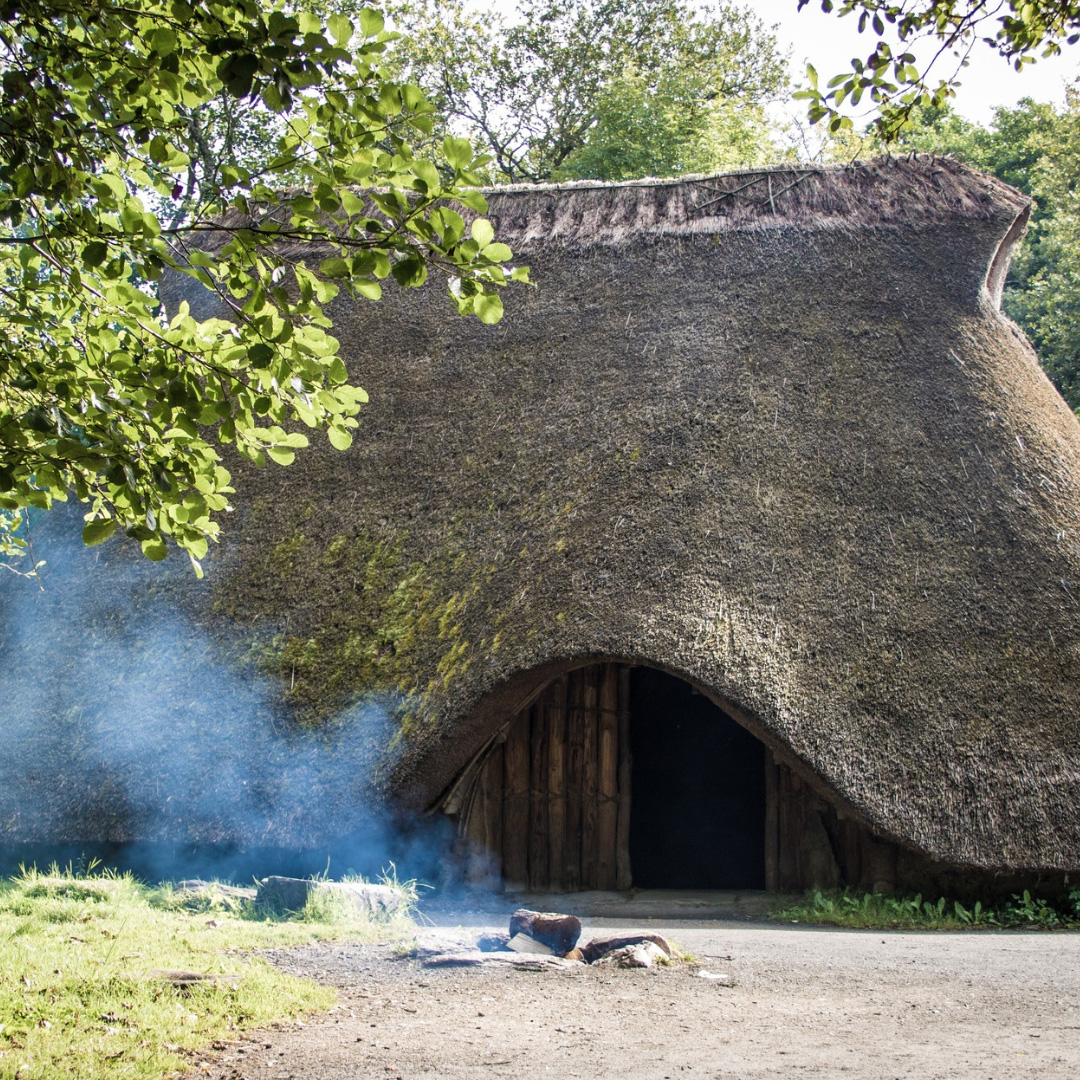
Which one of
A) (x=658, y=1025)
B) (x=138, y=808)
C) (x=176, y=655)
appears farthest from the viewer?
(x=176, y=655)

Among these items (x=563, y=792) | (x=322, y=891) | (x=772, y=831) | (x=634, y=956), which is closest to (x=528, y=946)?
(x=634, y=956)

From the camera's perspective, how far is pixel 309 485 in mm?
10109

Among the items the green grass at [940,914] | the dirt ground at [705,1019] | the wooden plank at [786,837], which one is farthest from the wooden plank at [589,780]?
the dirt ground at [705,1019]

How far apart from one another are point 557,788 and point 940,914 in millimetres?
3190

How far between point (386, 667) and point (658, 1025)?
4.35m

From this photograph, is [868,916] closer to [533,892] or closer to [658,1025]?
[533,892]

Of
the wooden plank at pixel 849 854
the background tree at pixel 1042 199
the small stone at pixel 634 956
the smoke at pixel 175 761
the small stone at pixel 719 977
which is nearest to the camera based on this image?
the small stone at pixel 719 977

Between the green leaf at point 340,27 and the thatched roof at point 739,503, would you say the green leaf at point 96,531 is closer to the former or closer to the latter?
the green leaf at point 340,27

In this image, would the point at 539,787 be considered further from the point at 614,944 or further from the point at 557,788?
the point at 614,944

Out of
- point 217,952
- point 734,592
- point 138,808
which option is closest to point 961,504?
point 734,592

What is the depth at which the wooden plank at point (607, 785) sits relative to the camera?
943 centimetres

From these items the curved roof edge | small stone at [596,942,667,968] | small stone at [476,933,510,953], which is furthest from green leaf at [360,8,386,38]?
the curved roof edge

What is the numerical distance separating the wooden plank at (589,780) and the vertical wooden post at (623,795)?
0.68 ft

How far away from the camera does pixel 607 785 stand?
9508 mm
